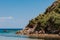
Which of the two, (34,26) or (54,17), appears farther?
(34,26)

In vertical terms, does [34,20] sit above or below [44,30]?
above

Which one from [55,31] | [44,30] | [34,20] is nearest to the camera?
[55,31]

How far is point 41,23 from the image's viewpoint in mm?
134125

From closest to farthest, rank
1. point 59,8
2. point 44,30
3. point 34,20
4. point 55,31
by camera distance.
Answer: point 55,31 < point 44,30 < point 59,8 < point 34,20

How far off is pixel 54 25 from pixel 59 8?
2267 cm

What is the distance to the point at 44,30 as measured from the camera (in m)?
129

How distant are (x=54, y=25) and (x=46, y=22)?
1115 centimetres

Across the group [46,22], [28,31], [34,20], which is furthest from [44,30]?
[34,20]

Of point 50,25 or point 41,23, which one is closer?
point 50,25

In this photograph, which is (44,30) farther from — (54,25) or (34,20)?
(34,20)

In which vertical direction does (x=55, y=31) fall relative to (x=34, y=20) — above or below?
below

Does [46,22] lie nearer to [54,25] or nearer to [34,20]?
[54,25]

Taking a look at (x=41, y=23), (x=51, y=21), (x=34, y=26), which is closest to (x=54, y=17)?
(x=51, y=21)

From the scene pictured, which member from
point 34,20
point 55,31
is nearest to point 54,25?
point 55,31
